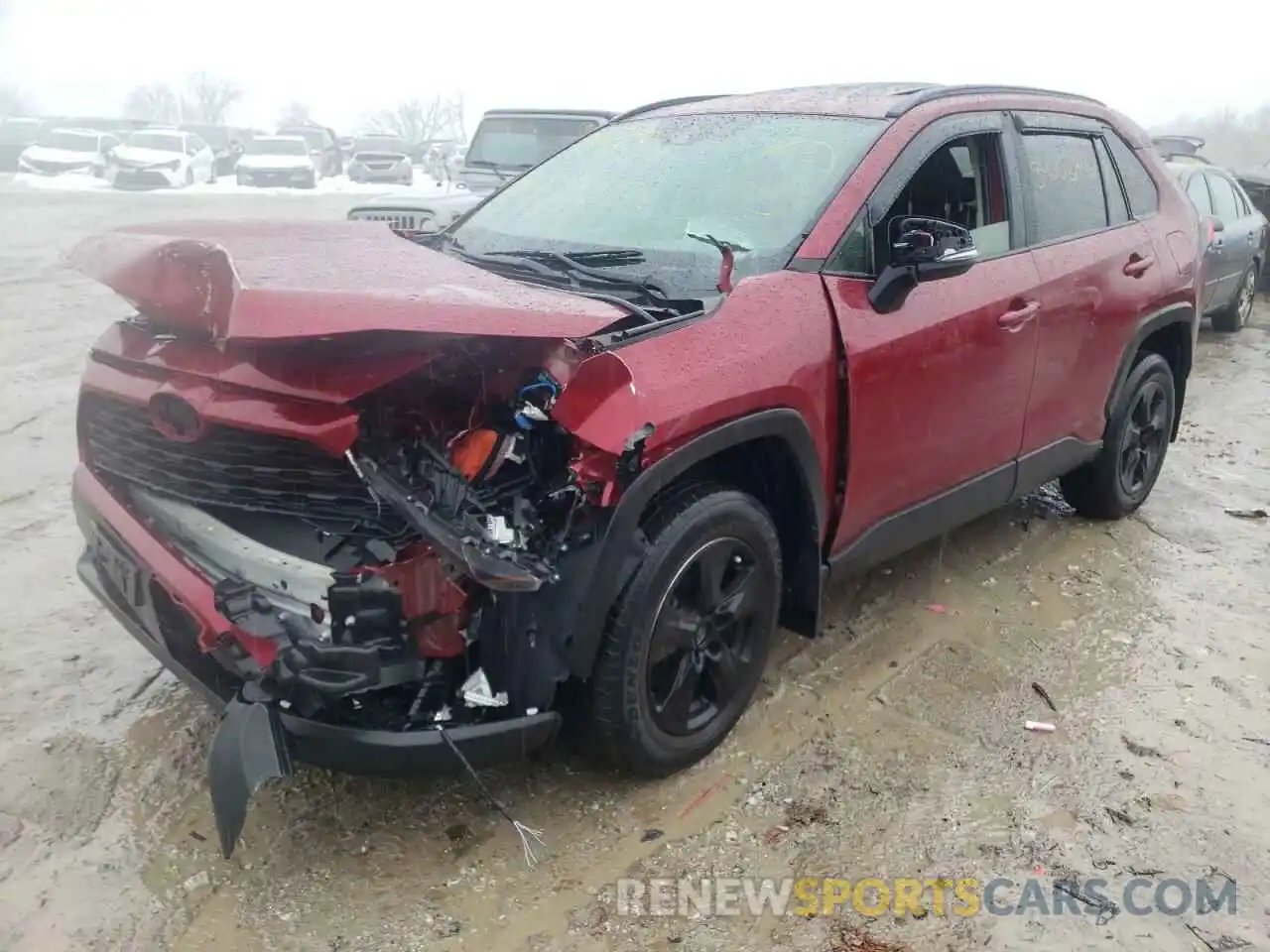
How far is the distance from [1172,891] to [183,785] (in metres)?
2.68

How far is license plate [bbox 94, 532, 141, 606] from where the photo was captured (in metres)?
2.71

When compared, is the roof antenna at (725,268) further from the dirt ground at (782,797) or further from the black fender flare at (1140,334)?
the black fender flare at (1140,334)

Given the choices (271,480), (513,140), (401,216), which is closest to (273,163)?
(513,140)

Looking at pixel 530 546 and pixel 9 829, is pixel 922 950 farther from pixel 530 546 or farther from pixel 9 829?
pixel 9 829

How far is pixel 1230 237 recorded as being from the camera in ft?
30.8

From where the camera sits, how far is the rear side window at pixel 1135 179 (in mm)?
4648

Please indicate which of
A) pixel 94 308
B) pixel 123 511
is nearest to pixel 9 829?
pixel 123 511

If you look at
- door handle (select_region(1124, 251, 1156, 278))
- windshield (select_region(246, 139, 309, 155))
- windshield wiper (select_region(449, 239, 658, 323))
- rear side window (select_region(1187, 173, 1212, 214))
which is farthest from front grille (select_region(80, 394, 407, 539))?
windshield (select_region(246, 139, 309, 155))

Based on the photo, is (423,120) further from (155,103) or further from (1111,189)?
(1111,189)

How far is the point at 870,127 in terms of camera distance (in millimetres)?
3529

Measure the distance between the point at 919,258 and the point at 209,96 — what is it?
84.6 m

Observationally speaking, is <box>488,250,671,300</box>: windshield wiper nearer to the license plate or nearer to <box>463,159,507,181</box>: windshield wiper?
the license plate

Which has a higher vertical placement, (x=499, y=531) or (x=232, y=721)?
(x=499, y=531)

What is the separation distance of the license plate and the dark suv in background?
28.7 ft
